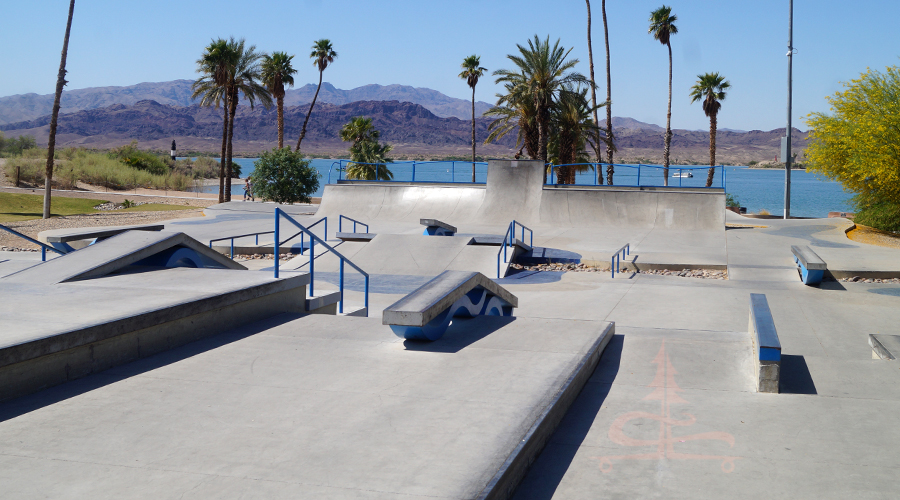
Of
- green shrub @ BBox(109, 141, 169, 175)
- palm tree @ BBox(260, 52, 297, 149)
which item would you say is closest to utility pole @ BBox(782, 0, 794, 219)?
palm tree @ BBox(260, 52, 297, 149)

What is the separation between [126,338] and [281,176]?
118ft

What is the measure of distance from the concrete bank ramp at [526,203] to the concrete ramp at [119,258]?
15916mm

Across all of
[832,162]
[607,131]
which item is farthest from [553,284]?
[607,131]

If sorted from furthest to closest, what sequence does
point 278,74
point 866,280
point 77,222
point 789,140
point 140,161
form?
point 140,161
point 278,74
point 789,140
point 77,222
point 866,280

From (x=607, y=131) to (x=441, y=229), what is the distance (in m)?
24.9

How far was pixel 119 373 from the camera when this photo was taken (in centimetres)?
477

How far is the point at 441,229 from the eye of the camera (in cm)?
1931

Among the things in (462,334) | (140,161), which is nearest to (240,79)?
(140,161)

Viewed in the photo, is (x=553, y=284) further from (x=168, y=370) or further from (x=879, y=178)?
(x=879, y=178)

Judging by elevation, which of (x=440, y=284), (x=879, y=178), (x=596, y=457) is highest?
(x=879, y=178)

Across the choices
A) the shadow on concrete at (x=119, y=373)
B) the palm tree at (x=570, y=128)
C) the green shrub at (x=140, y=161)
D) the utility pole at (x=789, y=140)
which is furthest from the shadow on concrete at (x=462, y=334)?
the green shrub at (x=140, y=161)

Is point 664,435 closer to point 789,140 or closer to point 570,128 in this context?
point 789,140

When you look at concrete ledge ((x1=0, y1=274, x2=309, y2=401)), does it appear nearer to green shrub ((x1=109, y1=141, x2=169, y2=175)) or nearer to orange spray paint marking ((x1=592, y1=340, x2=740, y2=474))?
orange spray paint marking ((x1=592, y1=340, x2=740, y2=474))

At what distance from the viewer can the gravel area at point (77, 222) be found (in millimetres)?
19750
